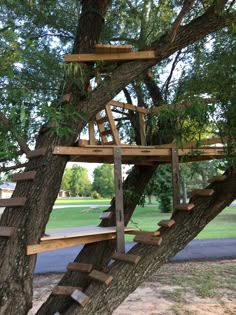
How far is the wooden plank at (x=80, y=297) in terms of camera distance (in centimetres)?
344

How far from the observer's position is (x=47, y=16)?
229 inches

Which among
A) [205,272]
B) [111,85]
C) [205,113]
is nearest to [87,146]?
[111,85]

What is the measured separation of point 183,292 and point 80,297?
14.7 ft

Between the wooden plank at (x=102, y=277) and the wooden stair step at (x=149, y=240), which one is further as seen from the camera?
the wooden stair step at (x=149, y=240)

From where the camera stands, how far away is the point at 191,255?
11.5 m

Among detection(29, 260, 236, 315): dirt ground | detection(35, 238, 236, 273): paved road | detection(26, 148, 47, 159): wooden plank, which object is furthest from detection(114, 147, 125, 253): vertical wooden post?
detection(35, 238, 236, 273): paved road

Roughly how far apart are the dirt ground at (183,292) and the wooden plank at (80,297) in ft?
9.72

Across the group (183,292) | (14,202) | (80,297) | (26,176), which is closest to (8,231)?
(14,202)

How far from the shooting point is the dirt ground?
639 centimetres

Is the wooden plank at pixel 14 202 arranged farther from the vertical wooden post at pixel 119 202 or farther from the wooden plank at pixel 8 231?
the vertical wooden post at pixel 119 202

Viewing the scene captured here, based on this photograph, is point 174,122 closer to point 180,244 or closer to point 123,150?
point 123,150

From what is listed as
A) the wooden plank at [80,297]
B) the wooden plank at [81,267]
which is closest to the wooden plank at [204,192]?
the wooden plank at [81,267]

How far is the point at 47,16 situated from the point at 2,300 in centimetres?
419

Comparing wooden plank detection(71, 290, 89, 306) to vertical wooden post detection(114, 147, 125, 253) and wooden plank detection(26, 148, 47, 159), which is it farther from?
wooden plank detection(26, 148, 47, 159)
